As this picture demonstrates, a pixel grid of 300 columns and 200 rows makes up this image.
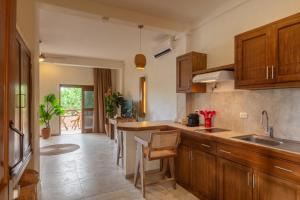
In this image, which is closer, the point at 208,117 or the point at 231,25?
the point at 231,25

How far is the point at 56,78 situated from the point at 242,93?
7.13 m

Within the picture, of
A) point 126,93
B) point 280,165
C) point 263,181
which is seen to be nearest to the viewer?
point 280,165

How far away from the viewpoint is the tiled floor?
2.86 meters

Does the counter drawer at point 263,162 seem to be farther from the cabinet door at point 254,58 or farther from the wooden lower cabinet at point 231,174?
the cabinet door at point 254,58

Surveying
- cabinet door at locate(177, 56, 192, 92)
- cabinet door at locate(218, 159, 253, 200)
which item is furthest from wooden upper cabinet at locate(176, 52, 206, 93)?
cabinet door at locate(218, 159, 253, 200)

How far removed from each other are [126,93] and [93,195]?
4.86 m

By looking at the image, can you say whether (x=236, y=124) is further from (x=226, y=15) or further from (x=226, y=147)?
(x=226, y=15)

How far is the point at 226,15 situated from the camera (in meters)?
3.13

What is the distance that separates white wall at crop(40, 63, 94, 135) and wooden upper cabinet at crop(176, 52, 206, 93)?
563 cm

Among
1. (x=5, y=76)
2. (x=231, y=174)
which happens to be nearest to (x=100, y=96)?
(x=231, y=174)

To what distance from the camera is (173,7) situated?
3.14 m

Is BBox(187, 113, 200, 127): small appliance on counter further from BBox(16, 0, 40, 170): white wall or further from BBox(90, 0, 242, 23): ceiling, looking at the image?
BBox(16, 0, 40, 170): white wall

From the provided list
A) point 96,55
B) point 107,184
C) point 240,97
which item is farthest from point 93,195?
point 96,55

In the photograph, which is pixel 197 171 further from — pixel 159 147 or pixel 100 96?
pixel 100 96
